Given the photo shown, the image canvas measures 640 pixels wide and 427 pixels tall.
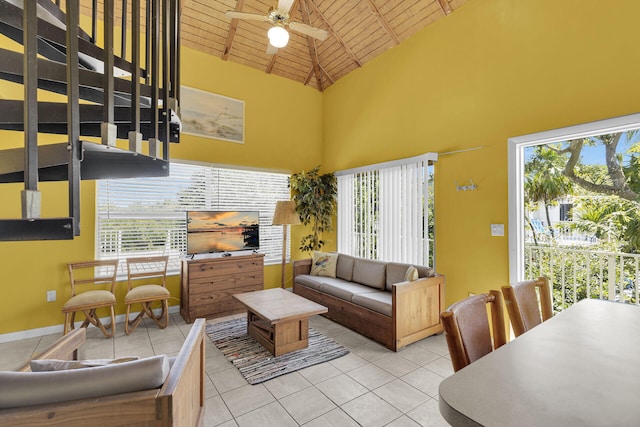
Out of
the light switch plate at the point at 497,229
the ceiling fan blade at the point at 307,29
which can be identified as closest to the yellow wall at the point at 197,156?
the ceiling fan blade at the point at 307,29

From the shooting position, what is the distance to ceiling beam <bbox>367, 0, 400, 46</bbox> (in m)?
3.85

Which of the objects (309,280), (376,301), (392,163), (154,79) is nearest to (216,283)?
(309,280)

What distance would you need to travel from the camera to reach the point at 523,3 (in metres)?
2.93

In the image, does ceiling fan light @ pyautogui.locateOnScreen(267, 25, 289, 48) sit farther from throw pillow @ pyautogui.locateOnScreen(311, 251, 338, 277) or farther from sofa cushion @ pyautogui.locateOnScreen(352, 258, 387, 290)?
throw pillow @ pyautogui.locateOnScreen(311, 251, 338, 277)

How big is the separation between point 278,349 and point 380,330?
108 cm

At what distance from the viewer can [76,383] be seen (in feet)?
3.51

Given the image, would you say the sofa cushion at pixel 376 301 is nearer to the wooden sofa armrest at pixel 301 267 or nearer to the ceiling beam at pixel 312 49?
the wooden sofa armrest at pixel 301 267

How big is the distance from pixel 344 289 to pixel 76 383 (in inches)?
116

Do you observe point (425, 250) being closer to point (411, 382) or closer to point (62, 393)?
point (411, 382)

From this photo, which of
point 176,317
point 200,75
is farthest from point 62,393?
point 200,75

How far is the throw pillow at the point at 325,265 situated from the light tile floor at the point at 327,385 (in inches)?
45.6

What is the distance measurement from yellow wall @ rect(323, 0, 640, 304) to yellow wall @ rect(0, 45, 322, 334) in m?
1.54

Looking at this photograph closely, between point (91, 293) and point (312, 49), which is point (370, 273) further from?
point (312, 49)

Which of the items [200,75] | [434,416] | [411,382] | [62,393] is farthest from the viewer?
[200,75]
